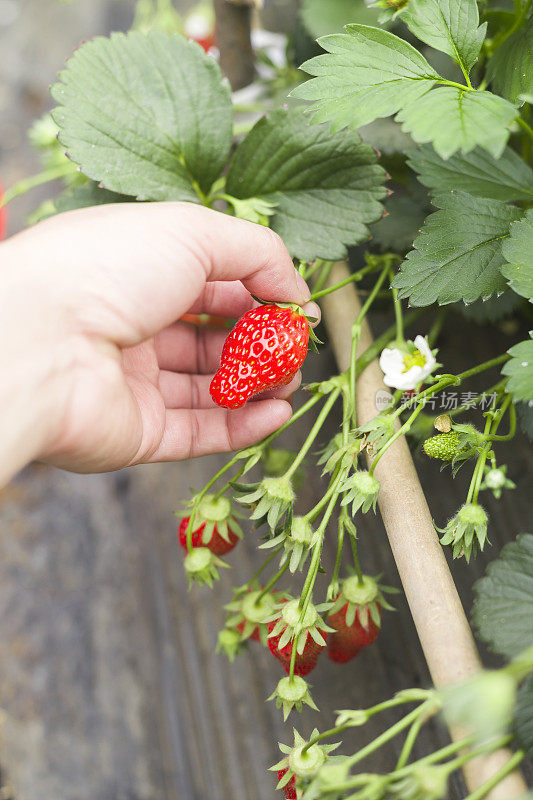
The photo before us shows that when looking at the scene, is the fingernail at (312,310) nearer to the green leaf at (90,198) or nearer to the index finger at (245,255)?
the index finger at (245,255)

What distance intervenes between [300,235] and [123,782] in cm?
96

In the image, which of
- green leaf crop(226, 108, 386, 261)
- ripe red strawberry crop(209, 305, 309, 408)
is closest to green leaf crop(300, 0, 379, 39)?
green leaf crop(226, 108, 386, 261)

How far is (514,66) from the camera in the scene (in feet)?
2.17

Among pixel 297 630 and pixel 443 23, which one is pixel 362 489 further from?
pixel 443 23

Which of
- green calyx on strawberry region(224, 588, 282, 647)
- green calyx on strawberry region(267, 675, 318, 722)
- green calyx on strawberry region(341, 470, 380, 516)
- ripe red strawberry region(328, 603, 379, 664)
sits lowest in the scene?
green calyx on strawberry region(267, 675, 318, 722)

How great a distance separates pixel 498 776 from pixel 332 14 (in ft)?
2.85

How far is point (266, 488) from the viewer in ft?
2.04

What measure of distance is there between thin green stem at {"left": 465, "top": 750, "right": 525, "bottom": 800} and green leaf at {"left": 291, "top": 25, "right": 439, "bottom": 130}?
50 cm

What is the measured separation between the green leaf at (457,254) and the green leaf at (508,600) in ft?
0.76

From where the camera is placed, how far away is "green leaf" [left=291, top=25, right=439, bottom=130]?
58 centimetres

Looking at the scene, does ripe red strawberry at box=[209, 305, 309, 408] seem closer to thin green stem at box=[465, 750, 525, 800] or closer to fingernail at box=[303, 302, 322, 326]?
fingernail at box=[303, 302, 322, 326]

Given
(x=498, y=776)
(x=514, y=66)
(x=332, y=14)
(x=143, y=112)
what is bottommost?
(x=498, y=776)

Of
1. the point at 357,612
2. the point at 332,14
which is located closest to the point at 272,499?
A: the point at 357,612

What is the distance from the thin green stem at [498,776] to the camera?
0.46 metres
